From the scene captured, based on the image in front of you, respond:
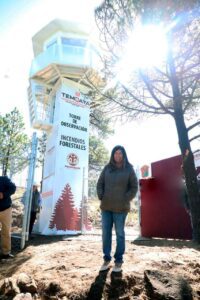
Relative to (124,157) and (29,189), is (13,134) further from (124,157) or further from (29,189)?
(124,157)

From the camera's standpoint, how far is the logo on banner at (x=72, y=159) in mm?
11391

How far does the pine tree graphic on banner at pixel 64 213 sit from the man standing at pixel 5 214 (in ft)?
15.0

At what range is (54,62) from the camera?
1263 centimetres

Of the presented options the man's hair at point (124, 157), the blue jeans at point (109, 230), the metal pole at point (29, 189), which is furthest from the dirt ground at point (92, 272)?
the man's hair at point (124, 157)

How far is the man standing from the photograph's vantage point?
5.80 m

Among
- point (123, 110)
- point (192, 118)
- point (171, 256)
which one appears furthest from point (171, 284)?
point (192, 118)

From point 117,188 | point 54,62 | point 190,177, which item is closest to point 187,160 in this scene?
point 190,177

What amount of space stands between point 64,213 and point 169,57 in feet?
20.9

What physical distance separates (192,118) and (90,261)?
5828mm

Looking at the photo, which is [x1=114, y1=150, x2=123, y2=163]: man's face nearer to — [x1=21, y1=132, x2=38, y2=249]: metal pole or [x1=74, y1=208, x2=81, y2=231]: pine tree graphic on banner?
[x1=21, y1=132, x2=38, y2=249]: metal pole

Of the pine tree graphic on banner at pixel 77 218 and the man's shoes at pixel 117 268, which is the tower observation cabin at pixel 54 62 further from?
the man's shoes at pixel 117 268

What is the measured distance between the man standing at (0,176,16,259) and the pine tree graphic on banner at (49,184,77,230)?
4565mm

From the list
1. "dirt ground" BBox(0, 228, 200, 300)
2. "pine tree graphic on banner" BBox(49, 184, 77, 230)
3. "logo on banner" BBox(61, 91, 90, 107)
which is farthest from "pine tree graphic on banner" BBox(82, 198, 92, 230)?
"dirt ground" BBox(0, 228, 200, 300)

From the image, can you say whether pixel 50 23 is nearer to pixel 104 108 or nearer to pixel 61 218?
pixel 104 108
